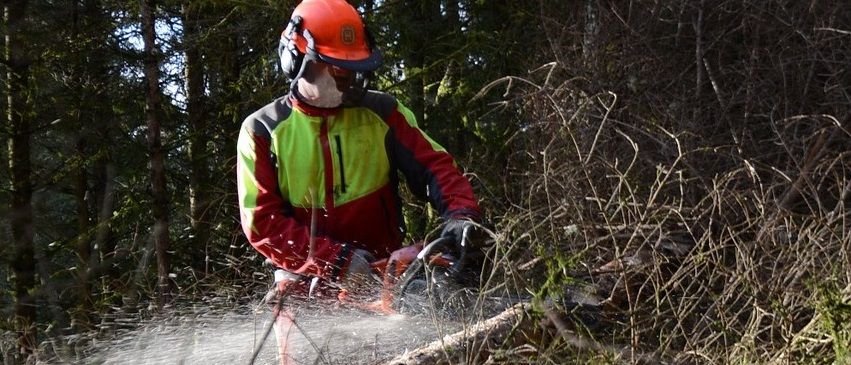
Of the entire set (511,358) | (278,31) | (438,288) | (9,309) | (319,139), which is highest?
(278,31)

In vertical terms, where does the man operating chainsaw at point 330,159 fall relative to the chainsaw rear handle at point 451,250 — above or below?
above

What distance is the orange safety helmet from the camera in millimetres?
4184

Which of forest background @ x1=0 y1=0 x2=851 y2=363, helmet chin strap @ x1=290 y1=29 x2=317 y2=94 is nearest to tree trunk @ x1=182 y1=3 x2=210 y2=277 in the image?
forest background @ x1=0 y1=0 x2=851 y2=363

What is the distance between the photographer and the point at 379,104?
4.50 m

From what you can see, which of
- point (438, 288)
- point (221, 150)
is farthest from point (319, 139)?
point (221, 150)

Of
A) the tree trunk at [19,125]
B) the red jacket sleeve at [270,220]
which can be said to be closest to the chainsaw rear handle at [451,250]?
the red jacket sleeve at [270,220]

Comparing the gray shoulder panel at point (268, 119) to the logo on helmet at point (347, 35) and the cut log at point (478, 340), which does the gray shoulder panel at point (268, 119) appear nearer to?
the logo on helmet at point (347, 35)

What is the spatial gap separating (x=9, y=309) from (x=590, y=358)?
26.5 feet

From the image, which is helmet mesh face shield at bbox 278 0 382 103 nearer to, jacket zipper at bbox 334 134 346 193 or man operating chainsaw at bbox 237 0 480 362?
man operating chainsaw at bbox 237 0 480 362

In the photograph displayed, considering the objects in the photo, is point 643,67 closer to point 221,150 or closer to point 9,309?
point 221,150

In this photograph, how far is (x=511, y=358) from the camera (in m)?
3.62

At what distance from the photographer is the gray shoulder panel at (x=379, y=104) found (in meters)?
4.48

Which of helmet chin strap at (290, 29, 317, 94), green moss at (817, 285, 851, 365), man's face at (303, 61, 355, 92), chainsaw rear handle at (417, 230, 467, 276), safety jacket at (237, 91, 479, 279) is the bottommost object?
green moss at (817, 285, 851, 365)

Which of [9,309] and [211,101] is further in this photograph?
[211,101]
